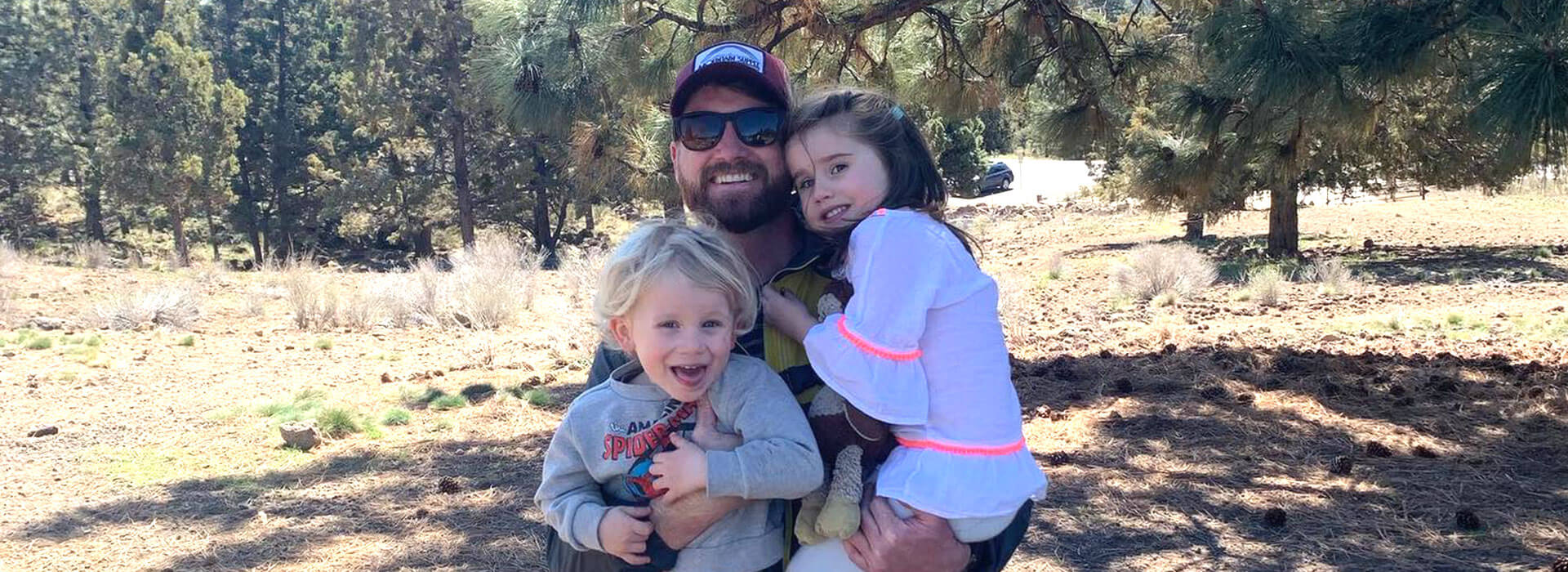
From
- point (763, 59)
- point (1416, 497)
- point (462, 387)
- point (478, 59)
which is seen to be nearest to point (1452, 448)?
point (1416, 497)

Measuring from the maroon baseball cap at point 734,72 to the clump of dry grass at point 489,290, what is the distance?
8.78m

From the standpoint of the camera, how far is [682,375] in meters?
1.76

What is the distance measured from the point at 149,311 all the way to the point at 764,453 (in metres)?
10.9

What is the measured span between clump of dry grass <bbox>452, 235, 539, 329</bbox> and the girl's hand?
9047mm

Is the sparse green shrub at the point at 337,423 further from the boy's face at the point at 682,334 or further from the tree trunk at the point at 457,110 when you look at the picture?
the tree trunk at the point at 457,110

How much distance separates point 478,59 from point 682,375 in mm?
4790

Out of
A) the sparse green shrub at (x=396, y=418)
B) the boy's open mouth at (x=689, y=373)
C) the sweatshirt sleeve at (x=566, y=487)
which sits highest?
the boy's open mouth at (x=689, y=373)

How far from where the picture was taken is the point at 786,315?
1882mm

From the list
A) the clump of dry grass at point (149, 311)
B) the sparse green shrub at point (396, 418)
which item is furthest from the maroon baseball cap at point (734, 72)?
the clump of dry grass at point (149, 311)

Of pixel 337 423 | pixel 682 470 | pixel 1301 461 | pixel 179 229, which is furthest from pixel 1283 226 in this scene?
pixel 179 229

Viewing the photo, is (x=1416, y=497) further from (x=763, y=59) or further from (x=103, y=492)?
(x=103, y=492)

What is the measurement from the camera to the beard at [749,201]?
2.11 metres

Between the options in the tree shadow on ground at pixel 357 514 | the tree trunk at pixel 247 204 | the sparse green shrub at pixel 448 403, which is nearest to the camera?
the tree shadow on ground at pixel 357 514

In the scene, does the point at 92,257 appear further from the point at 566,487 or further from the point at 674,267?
the point at 674,267
